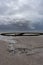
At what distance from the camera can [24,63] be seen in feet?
22.9

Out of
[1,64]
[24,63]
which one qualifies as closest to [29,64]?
[24,63]

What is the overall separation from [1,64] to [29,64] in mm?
1403

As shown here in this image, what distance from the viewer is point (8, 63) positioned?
6.93 meters

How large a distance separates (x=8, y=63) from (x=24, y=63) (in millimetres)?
825

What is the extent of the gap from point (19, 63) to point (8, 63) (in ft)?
1.86

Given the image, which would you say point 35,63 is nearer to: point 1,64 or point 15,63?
point 15,63

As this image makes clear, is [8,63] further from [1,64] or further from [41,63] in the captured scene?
[41,63]

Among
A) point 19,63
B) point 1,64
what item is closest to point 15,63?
point 19,63

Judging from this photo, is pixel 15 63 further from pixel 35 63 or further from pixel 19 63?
pixel 35 63

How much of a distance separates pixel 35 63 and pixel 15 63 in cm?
104

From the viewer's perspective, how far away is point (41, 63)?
6.95 m

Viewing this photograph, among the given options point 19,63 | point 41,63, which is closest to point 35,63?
point 41,63

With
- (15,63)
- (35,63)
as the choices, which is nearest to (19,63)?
(15,63)

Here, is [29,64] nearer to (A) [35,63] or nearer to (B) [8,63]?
(A) [35,63]
